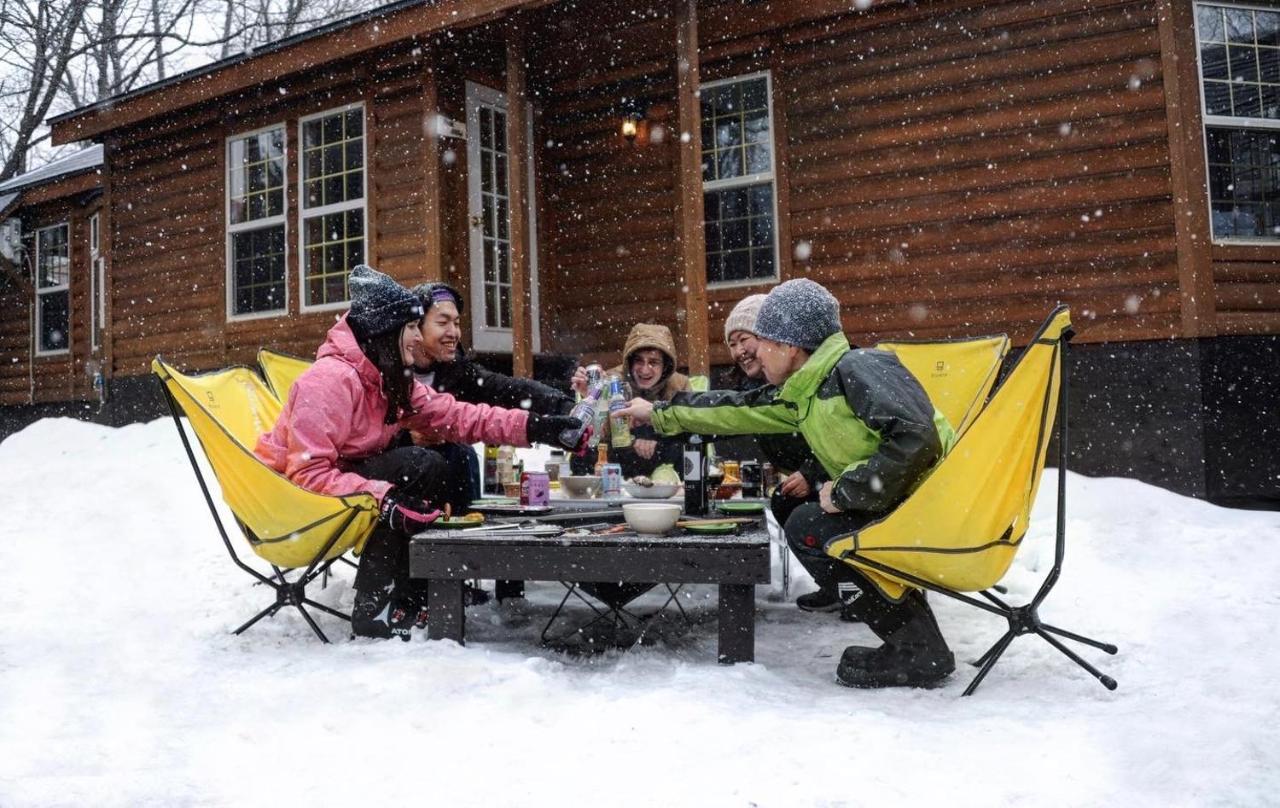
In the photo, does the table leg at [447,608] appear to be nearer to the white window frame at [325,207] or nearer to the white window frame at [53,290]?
the white window frame at [325,207]

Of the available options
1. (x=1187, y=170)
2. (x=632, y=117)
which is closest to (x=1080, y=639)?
(x=1187, y=170)

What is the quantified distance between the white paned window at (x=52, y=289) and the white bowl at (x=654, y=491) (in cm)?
1367

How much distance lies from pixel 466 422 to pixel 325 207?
19.6ft

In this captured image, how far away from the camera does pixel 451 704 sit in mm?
2449

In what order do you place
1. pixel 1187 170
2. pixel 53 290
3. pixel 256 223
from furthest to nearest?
pixel 53 290, pixel 256 223, pixel 1187 170

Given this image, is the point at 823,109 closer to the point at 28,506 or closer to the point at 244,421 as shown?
the point at 244,421

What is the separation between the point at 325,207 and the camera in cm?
884

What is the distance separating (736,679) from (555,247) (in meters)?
6.49

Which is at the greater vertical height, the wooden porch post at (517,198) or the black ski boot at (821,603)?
the wooden porch post at (517,198)

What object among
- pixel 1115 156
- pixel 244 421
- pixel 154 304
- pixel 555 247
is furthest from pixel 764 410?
pixel 154 304

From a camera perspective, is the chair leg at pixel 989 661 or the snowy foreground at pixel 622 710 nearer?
the snowy foreground at pixel 622 710

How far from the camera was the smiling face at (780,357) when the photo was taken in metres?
2.97

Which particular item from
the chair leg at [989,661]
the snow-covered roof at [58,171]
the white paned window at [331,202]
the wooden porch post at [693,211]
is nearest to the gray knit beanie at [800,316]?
the chair leg at [989,661]

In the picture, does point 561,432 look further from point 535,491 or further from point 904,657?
point 904,657
